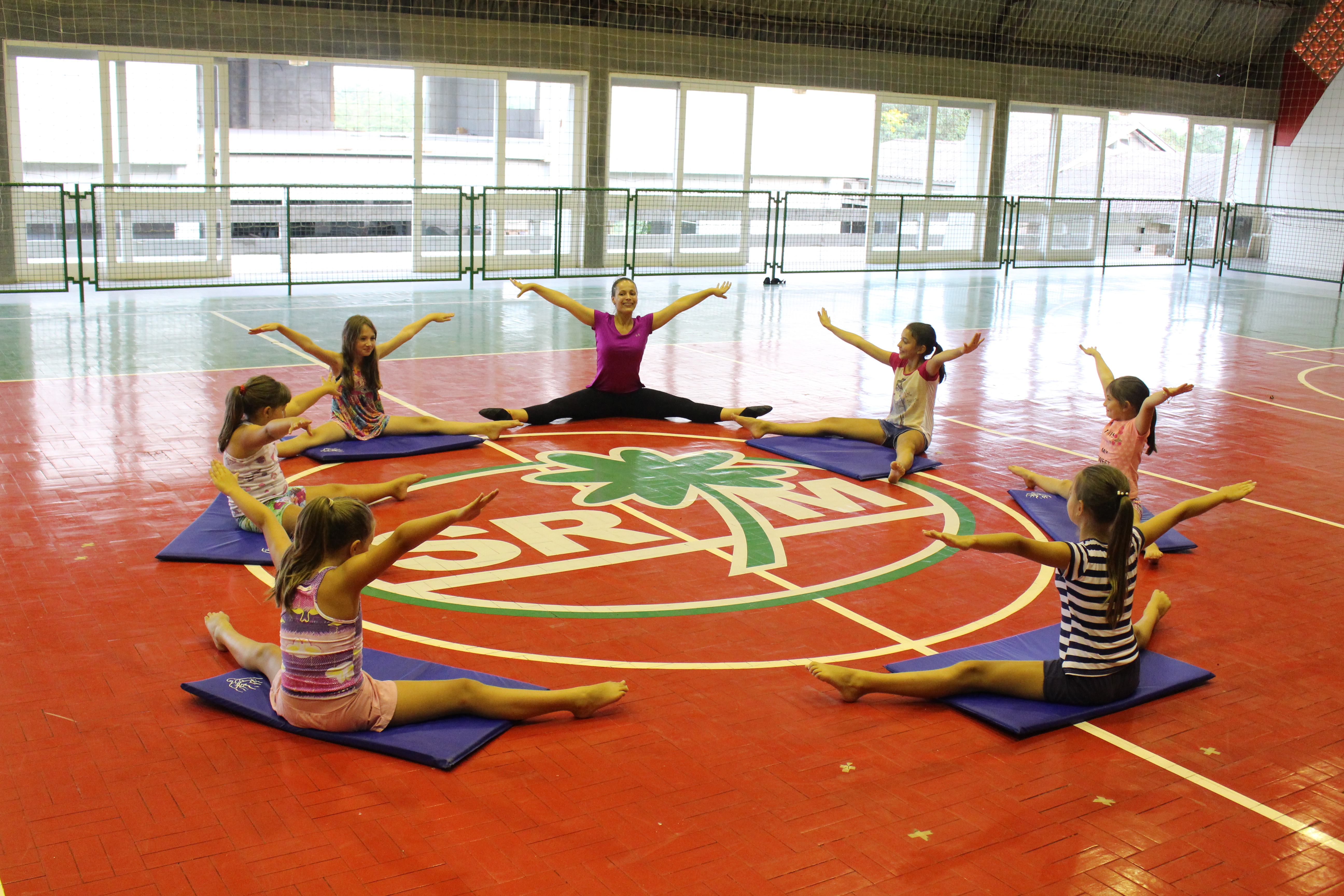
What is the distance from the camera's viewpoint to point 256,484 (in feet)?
20.7

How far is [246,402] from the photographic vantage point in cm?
616

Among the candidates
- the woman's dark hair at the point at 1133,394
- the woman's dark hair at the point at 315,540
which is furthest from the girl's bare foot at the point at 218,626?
the woman's dark hair at the point at 1133,394

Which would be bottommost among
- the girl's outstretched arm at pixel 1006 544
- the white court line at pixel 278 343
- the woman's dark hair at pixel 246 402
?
the white court line at pixel 278 343

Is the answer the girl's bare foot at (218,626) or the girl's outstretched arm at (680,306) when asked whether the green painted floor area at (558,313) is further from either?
the girl's bare foot at (218,626)

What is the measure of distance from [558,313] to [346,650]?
42.1 feet

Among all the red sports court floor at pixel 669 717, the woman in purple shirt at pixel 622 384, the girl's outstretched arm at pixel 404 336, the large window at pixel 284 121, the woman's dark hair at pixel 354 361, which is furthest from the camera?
the large window at pixel 284 121

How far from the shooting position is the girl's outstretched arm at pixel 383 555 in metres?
4.06

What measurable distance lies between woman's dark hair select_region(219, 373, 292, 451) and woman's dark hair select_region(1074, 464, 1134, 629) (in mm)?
4074

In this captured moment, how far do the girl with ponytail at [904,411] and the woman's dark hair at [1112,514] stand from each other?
137 inches

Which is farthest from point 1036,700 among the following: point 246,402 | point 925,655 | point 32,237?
point 32,237

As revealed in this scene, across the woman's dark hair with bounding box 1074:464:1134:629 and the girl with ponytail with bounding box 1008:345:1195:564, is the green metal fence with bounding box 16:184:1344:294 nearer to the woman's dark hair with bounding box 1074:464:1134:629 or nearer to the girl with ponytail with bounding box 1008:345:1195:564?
the girl with ponytail with bounding box 1008:345:1195:564

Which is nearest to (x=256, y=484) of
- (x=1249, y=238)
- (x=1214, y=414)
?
(x=1214, y=414)

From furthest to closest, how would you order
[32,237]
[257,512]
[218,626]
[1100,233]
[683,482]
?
[1100,233], [32,237], [683,482], [218,626], [257,512]

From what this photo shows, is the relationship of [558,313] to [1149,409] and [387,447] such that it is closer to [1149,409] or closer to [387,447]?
[387,447]
